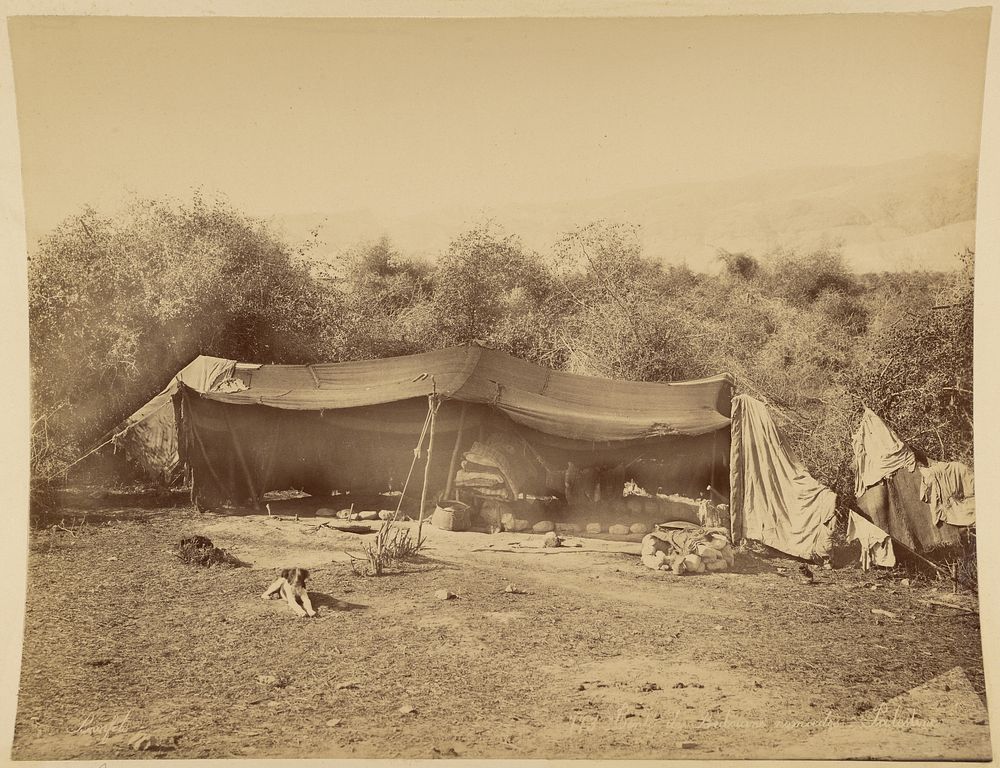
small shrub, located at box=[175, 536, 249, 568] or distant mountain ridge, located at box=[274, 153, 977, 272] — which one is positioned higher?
distant mountain ridge, located at box=[274, 153, 977, 272]

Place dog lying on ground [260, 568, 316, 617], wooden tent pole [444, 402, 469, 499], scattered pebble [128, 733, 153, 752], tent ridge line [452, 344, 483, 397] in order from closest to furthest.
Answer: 1. scattered pebble [128, 733, 153, 752]
2. dog lying on ground [260, 568, 316, 617]
3. tent ridge line [452, 344, 483, 397]
4. wooden tent pole [444, 402, 469, 499]

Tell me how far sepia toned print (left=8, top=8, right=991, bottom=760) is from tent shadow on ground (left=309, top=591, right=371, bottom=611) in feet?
0.07

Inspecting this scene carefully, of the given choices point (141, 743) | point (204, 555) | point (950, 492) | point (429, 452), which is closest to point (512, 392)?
point (429, 452)

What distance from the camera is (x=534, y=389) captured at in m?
5.20

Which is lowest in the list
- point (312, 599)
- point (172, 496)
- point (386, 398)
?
point (312, 599)

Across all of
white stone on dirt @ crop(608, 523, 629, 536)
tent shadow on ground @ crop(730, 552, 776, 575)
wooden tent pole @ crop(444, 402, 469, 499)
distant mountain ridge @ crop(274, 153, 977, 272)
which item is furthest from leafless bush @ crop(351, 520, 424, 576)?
tent shadow on ground @ crop(730, 552, 776, 575)

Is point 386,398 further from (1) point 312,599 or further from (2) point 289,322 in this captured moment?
(1) point 312,599

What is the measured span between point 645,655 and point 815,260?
2.40 metres

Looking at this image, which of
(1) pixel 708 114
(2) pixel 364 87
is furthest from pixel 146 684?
(1) pixel 708 114

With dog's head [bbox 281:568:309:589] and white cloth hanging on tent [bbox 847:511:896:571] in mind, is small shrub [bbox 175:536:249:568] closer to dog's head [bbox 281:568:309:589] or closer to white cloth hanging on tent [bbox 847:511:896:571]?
dog's head [bbox 281:568:309:589]

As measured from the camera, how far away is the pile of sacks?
185 inches

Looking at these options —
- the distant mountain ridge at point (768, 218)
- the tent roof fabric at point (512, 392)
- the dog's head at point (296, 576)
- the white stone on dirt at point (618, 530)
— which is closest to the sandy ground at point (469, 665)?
the dog's head at point (296, 576)

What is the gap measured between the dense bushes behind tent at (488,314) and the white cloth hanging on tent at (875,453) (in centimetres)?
7
